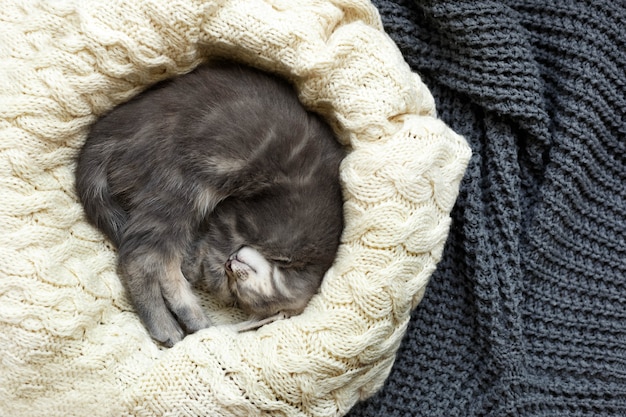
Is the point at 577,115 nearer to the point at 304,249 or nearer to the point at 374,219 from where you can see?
the point at 374,219

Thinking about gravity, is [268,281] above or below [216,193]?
below

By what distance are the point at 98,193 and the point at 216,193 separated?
0.80 feet

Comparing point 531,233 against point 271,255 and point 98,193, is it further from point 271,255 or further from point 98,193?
point 98,193

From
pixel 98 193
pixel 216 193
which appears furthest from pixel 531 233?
pixel 98 193

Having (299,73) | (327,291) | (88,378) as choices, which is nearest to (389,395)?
(327,291)

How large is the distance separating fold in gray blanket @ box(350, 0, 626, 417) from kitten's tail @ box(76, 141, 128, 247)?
0.73m

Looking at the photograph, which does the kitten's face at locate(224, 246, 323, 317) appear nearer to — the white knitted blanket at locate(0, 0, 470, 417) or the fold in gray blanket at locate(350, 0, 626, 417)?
the white knitted blanket at locate(0, 0, 470, 417)

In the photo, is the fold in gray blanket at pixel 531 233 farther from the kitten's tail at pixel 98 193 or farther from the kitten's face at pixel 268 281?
the kitten's tail at pixel 98 193

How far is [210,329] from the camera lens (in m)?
1.25

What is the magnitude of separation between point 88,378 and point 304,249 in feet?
1.66

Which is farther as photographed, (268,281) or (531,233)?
(531,233)

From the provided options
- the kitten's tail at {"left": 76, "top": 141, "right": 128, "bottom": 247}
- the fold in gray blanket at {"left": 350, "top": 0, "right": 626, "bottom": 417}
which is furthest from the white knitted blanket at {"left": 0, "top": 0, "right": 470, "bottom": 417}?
the fold in gray blanket at {"left": 350, "top": 0, "right": 626, "bottom": 417}

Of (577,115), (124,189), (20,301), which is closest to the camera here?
(20,301)

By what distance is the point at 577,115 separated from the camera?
1.45 meters
